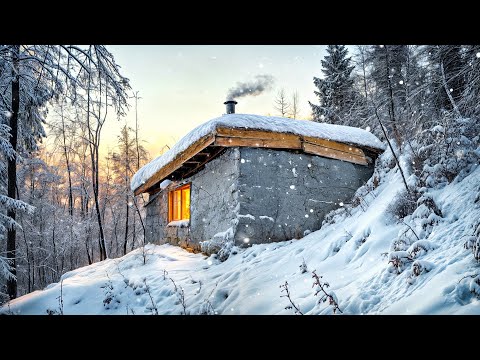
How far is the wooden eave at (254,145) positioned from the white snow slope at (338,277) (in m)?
1.11

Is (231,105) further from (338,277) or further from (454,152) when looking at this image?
(338,277)

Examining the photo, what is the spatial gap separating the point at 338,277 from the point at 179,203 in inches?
239

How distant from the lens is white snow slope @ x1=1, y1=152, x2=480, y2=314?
6.73 feet

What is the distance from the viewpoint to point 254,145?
5.46 meters

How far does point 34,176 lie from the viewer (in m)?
13.4

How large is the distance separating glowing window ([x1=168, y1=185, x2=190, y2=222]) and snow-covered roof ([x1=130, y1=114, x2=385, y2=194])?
103 centimetres

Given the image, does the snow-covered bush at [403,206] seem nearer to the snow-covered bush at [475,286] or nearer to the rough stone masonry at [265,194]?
the snow-covered bush at [475,286]

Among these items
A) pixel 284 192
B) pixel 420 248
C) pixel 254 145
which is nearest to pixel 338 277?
pixel 420 248

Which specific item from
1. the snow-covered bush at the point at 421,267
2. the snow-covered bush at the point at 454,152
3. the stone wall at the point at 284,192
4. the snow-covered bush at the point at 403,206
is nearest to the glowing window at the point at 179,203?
Result: the stone wall at the point at 284,192

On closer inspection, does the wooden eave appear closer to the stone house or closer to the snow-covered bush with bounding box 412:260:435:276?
the stone house

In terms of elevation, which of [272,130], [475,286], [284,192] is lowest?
[475,286]

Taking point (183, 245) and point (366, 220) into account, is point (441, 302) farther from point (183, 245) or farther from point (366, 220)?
point (183, 245)

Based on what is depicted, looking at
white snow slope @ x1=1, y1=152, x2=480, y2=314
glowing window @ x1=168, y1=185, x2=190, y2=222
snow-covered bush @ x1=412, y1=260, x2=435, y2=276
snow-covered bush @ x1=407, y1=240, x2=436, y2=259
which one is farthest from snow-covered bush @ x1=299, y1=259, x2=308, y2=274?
glowing window @ x1=168, y1=185, x2=190, y2=222

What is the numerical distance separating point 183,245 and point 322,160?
159 inches
